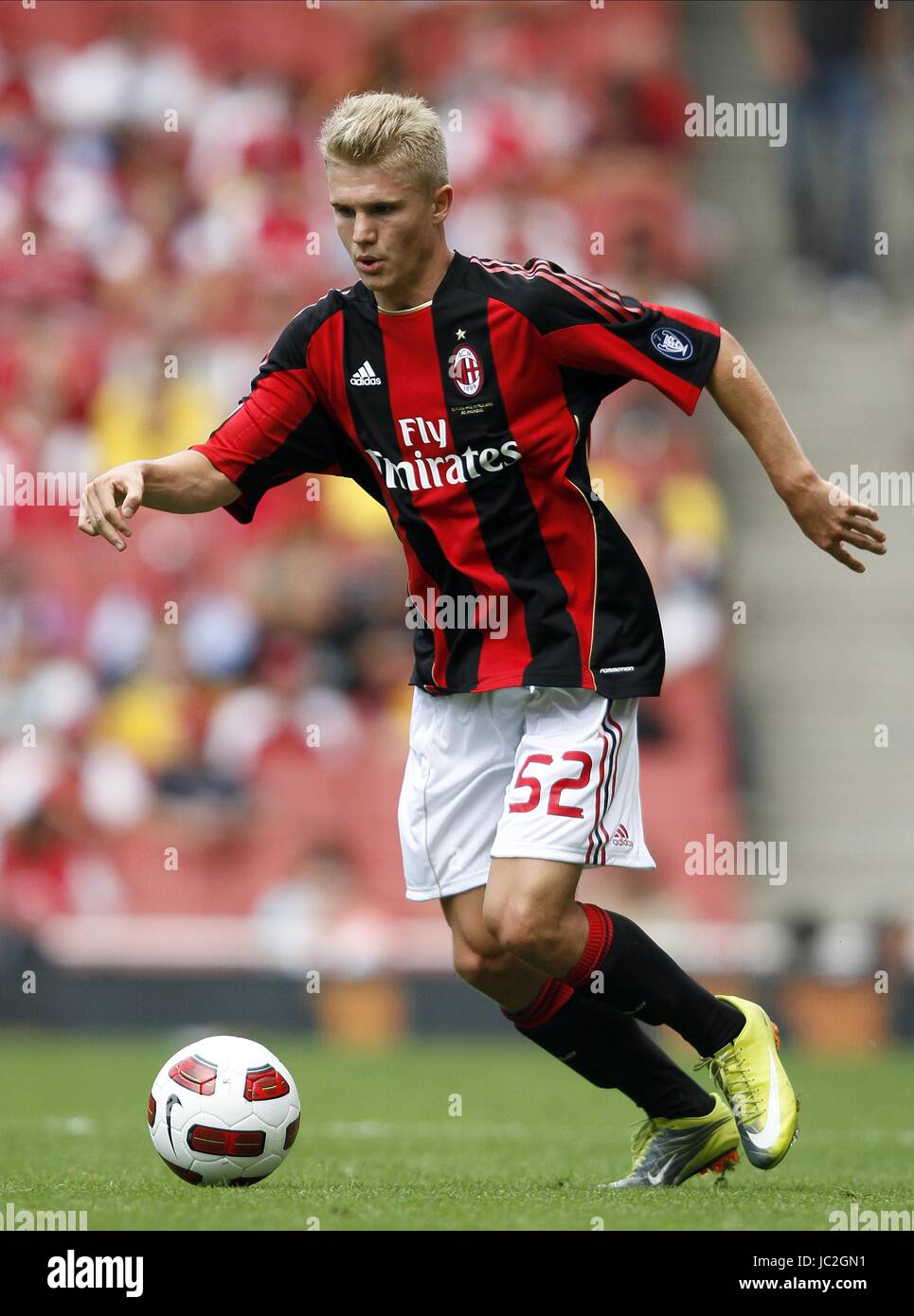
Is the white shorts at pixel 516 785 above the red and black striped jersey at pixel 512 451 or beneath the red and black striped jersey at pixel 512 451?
beneath

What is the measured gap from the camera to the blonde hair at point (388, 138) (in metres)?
4.38

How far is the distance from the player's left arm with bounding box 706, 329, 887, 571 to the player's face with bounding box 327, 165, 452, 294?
75 centimetres

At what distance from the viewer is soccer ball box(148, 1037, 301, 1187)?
452cm

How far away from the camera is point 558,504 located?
459 cm

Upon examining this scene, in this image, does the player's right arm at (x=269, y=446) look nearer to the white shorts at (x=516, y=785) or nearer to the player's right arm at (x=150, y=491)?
the player's right arm at (x=150, y=491)

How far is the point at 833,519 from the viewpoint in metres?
4.31

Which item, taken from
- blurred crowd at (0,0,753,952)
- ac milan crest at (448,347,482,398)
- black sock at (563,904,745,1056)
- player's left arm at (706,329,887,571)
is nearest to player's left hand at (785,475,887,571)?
player's left arm at (706,329,887,571)

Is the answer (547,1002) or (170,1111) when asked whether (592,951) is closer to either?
(547,1002)

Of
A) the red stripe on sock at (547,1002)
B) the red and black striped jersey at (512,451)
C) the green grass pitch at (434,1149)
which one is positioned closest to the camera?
the green grass pitch at (434,1149)

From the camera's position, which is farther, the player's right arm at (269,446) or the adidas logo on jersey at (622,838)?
the player's right arm at (269,446)

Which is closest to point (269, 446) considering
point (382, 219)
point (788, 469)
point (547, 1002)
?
point (382, 219)

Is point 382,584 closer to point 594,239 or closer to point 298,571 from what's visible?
point 298,571

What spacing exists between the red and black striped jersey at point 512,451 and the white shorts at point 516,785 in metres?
0.10

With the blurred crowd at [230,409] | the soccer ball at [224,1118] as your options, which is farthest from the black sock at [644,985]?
the blurred crowd at [230,409]
